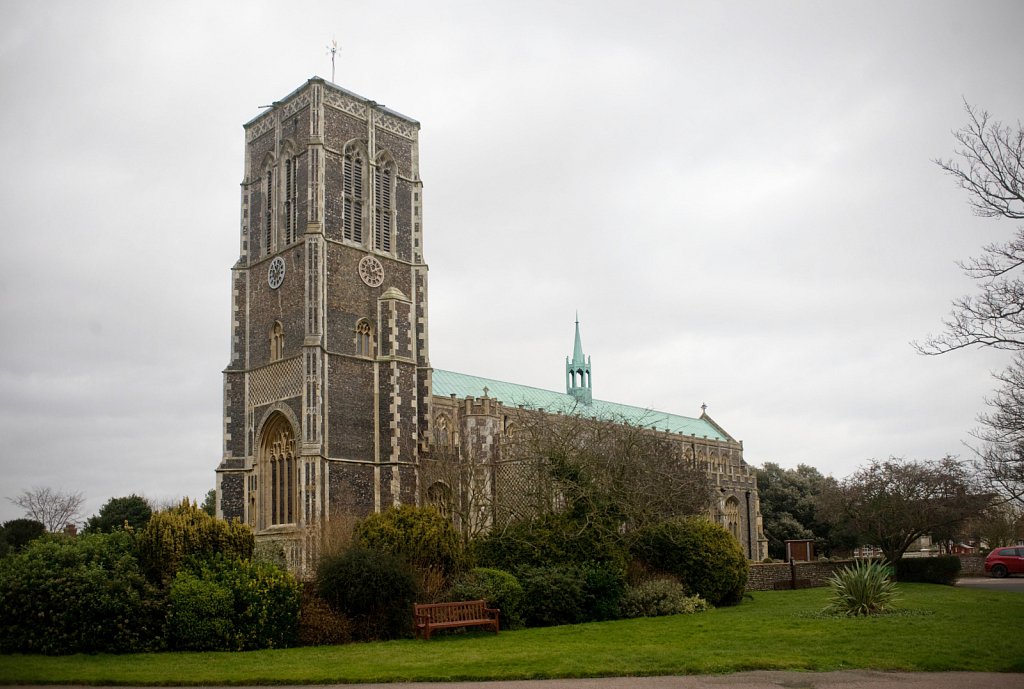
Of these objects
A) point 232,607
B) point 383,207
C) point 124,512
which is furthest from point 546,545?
point 124,512

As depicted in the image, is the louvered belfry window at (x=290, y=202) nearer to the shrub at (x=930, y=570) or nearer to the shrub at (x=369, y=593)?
the shrub at (x=369, y=593)

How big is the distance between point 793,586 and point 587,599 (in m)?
13.4

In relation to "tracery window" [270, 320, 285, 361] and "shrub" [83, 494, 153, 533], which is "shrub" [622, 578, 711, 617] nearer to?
"tracery window" [270, 320, 285, 361]

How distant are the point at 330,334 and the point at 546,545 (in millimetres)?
14538

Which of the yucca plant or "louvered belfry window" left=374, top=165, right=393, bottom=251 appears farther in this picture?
"louvered belfry window" left=374, top=165, right=393, bottom=251

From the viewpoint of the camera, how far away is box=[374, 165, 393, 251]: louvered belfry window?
3603 cm

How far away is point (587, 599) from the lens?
819 inches

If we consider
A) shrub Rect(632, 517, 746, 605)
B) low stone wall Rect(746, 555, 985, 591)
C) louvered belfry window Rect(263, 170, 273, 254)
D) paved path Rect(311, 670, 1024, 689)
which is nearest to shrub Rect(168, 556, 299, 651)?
paved path Rect(311, 670, 1024, 689)

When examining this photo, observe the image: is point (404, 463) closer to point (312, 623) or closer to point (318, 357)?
point (318, 357)

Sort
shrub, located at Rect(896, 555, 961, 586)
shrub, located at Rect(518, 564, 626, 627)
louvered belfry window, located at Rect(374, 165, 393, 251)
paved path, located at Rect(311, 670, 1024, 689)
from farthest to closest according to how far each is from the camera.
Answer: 1. louvered belfry window, located at Rect(374, 165, 393, 251)
2. shrub, located at Rect(896, 555, 961, 586)
3. shrub, located at Rect(518, 564, 626, 627)
4. paved path, located at Rect(311, 670, 1024, 689)

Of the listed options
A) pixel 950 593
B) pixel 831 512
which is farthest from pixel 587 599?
pixel 831 512

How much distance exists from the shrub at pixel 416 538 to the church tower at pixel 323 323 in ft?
34.8

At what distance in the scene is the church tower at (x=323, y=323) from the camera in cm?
3192

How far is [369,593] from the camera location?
17.4m
